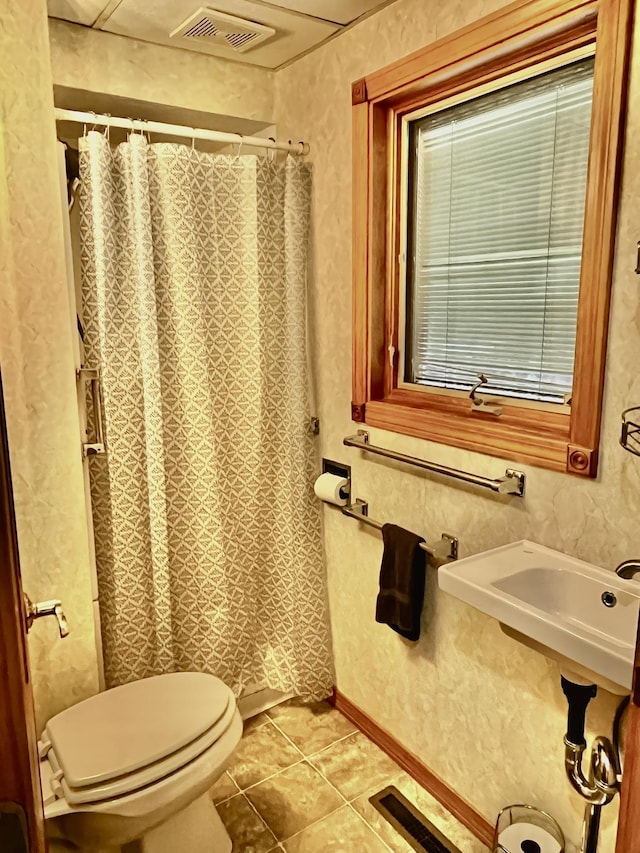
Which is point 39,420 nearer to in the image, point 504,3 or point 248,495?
point 248,495

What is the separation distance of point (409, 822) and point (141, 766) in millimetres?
904

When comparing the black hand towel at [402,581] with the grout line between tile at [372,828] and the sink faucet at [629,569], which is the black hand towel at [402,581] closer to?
the grout line between tile at [372,828]

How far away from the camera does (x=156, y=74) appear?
6.66ft

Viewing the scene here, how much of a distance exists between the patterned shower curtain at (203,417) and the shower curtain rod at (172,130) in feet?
0.19

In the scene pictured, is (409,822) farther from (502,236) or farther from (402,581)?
(502,236)

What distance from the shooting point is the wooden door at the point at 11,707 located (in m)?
0.50

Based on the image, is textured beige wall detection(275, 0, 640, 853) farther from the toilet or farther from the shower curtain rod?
the toilet

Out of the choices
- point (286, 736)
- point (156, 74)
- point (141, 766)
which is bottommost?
point (286, 736)

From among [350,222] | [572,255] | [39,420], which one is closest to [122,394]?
[39,420]

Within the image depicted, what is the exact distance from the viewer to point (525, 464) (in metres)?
1.57

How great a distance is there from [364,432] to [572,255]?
2.84 ft

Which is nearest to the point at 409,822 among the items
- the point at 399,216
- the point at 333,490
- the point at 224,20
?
the point at 333,490

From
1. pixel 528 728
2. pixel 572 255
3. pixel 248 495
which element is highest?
pixel 572 255

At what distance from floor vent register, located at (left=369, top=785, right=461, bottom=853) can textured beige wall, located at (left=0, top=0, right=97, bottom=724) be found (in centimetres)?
101
